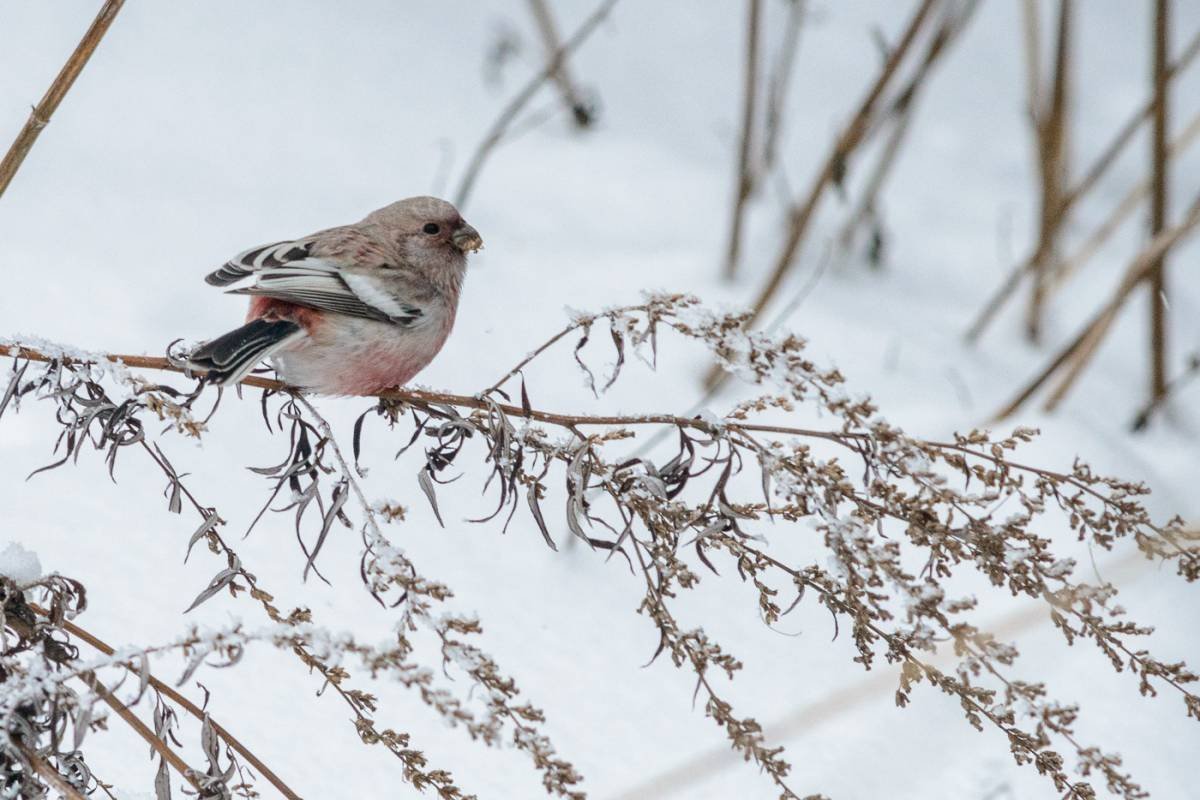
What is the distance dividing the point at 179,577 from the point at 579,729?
0.67m

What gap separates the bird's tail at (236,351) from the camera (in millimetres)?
1587

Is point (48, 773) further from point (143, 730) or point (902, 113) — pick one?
point (902, 113)

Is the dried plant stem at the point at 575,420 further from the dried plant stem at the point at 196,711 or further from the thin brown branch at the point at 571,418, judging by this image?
the dried plant stem at the point at 196,711

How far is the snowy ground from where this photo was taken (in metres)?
2.10

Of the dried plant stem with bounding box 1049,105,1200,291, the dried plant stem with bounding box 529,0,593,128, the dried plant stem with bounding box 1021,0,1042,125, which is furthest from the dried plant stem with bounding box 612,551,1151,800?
the dried plant stem with bounding box 529,0,593,128

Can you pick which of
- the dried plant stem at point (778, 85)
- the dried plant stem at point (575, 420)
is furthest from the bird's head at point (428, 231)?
the dried plant stem at point (778, 85)

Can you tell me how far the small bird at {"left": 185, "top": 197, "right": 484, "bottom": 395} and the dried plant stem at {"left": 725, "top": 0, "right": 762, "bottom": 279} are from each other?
1.31 metres

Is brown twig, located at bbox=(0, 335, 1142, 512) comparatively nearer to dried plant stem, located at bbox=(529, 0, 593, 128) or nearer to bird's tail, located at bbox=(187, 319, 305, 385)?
bird's tail, located at bbox=(187, 319, 305, 385)

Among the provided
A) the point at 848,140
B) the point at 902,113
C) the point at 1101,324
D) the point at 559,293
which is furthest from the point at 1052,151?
the point at 559,293

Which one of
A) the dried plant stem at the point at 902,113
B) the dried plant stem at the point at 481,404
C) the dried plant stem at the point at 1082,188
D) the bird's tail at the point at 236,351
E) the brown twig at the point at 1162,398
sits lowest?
the dried plant stem at the point at 481,404

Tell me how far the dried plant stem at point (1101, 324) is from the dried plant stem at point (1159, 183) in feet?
0.15

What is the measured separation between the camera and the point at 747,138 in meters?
3.45

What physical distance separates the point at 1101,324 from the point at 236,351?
2232 millimetres

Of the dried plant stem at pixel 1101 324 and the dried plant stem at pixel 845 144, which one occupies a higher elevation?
the dried plant stem at pixel 845 144
